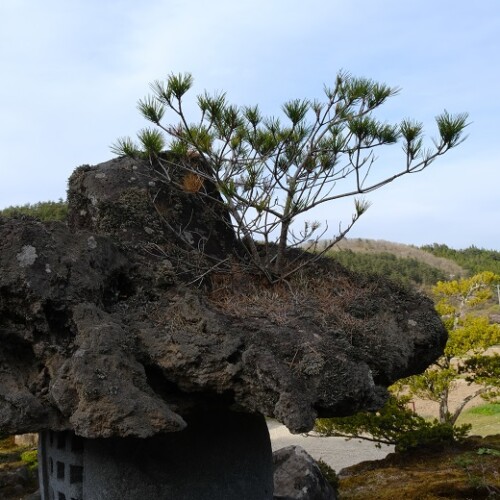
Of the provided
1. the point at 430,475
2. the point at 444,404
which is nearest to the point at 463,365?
the point at 444,404

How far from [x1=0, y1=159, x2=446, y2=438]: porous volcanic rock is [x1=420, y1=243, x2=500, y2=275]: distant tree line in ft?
138

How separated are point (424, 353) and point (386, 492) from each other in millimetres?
3142

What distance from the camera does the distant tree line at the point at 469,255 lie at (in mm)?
47300

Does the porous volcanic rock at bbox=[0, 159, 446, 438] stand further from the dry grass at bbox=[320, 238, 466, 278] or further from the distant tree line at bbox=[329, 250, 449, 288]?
the dry grass at bbox=[320, 238, 466, 278]

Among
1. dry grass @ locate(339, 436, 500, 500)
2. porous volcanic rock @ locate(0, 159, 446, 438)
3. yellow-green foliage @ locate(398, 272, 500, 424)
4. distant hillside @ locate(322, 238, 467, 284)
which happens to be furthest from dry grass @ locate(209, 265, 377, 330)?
distant hillside @ locate(322, 238, 467, 284)

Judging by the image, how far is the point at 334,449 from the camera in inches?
590

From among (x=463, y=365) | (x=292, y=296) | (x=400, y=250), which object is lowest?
(x=463, y=365)

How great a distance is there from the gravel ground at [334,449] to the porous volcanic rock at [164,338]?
8.77 metres

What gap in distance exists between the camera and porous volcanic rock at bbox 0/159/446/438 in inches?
154

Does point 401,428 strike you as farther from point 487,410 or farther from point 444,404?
point 487,410

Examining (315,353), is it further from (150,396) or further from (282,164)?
(282,164)

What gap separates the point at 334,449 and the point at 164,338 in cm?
1158

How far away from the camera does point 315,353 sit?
4180mm

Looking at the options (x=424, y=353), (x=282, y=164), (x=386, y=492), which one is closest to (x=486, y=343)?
(x=386, y=492)
